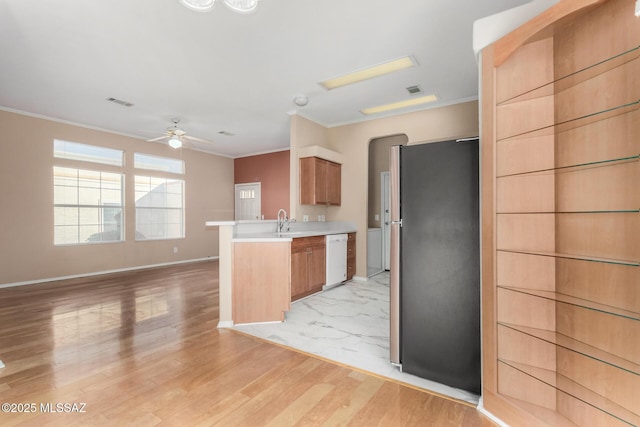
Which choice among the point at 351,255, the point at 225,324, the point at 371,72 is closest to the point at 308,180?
the point at 351,255

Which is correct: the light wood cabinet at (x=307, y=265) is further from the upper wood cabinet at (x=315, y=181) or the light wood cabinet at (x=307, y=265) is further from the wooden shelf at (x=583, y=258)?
the wooden shelf at (x=583, y=258)

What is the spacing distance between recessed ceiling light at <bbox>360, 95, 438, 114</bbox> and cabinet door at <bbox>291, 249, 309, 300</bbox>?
2.75m

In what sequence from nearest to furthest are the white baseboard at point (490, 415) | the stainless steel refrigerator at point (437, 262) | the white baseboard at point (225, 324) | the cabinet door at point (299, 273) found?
1. the white baseboard at point (490, 415)
2. the stainless steel refrigerator at point (437, 262)
3. the white baseboard at point (225, 324)
4. the cabinet door at point (299, 273)

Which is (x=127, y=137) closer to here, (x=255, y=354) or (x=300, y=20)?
(x=300, y=20)

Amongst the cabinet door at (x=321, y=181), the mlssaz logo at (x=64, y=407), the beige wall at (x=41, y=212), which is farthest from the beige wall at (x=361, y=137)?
the beige wall at (x=41, y=212)

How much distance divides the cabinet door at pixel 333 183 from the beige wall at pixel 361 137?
0.42 feet

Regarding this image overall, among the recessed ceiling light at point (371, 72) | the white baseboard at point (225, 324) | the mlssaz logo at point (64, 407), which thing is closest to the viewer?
the mlssaz logo at point (64, 407)

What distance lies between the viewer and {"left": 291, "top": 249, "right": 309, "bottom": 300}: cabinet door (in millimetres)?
3953

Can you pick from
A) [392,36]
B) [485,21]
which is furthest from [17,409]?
[392,36]

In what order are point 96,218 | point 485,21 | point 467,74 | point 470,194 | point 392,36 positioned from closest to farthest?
point 485,21
point 470,194
point 392,36
point 467,74
point 96,218

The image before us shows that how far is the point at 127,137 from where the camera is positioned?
6434 mm

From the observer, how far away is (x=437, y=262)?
2027mm

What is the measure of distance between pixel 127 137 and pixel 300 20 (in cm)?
561

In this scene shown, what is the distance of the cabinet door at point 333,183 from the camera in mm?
5250
